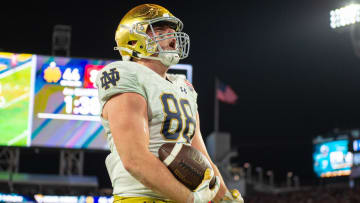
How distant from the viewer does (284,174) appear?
69.8 m

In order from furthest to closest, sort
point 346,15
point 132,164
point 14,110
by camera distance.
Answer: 1. point 346,15
2. point 14,110
3. point 132,164

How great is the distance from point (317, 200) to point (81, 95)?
14762 millimetres

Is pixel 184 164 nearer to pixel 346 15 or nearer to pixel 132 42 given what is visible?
pixel 132 42

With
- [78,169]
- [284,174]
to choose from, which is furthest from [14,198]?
[284,174]

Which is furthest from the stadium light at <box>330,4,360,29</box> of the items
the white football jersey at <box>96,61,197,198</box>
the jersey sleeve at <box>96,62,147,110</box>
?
the jersey sleeve at <box>96,62,147,110</box>

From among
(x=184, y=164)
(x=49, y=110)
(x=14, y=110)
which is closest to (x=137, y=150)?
(x=184, y=164)

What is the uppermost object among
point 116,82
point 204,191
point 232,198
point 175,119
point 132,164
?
point 116,82

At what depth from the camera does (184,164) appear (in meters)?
2.20

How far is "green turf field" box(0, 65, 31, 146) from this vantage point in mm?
12445

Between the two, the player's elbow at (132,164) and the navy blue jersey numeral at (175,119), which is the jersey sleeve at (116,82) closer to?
the navy blue jersey numeral at (175,119)

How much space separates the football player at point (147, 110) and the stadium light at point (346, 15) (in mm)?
15225

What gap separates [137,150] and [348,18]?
16.1 metres

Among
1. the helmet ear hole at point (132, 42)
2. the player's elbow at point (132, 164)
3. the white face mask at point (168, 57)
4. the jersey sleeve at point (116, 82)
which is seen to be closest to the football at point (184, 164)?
the player's elbow at point (132, 164)

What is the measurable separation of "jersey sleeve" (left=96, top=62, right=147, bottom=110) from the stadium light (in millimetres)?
15635
